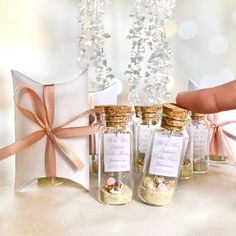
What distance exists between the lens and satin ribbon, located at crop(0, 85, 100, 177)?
2.32 ft

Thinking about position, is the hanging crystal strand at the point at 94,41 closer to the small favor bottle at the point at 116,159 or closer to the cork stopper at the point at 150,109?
the cork stopper at the point at 150,109

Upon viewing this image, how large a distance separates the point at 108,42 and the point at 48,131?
0.53m

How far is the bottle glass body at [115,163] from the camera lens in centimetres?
69

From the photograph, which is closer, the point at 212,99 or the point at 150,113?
the point at 212,99

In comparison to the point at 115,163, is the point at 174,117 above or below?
above

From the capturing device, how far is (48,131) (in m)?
0.72

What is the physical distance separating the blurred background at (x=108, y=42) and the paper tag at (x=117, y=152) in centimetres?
44

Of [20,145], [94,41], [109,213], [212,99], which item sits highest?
[94,41]

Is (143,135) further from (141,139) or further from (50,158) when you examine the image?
(50,158)

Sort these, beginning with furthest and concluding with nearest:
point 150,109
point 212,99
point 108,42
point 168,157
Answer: point 108,42
point 150,109
point 168,157
point 212,99

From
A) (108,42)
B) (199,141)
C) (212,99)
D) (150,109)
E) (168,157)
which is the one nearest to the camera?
(212,99)

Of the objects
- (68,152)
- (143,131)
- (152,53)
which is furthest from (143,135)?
(152,53)

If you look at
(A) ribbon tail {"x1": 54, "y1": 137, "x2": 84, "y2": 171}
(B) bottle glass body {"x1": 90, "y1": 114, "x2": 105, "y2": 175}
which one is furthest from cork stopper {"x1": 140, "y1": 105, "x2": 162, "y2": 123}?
(A) ribbon tail {"x1": 54, "y1": 137, "x2": 84, "y2": 171}

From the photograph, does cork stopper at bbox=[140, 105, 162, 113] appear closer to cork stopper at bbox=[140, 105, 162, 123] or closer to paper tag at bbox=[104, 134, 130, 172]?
cork stopper at bbox=[140, 105, 162, 123]
